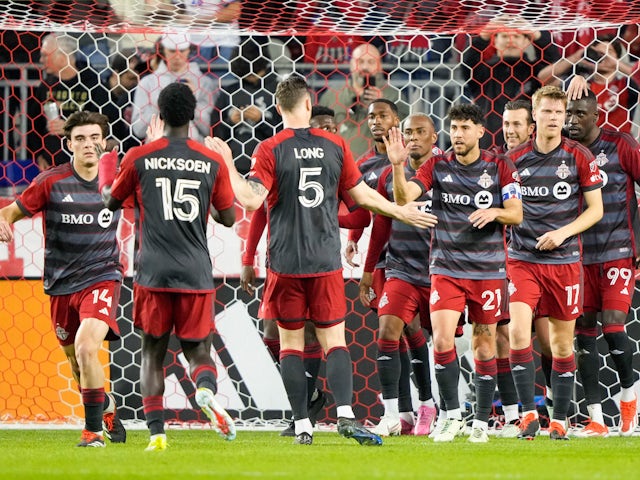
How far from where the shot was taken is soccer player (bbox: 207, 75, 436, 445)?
674 centimetres

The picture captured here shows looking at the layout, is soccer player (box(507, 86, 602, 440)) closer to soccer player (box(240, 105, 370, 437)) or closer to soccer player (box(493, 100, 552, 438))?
soccer player (box(493, 100, 552, 438))

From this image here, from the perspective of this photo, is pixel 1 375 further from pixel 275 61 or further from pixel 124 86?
pixel 275 61

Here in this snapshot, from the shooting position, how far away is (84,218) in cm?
723

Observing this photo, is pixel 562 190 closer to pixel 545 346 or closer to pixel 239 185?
pixel 545 346

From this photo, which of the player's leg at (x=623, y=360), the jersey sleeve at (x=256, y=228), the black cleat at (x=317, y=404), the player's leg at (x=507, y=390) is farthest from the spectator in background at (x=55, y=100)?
the player's leg at (x=623, y=360)

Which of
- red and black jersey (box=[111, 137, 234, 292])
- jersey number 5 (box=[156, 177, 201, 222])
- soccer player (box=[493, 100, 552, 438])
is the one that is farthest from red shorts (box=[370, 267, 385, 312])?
jersey number 5 (box=[156, 177, 201, 222])

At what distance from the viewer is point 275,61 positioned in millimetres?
9516

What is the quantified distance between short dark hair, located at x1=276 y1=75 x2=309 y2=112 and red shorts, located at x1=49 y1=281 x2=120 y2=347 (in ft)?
4.93

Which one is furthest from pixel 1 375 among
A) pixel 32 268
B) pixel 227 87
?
pixel 227 87

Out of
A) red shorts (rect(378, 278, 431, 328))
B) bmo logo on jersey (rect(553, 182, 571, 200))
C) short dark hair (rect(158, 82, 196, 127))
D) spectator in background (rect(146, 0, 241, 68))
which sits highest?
spectator in background (rect(146, 0, 241, 68))

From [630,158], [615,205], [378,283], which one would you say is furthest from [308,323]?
[630,158]

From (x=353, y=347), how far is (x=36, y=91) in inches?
123

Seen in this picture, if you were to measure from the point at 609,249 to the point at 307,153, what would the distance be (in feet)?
7.64

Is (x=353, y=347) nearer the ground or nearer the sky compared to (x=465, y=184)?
nearer the ground
